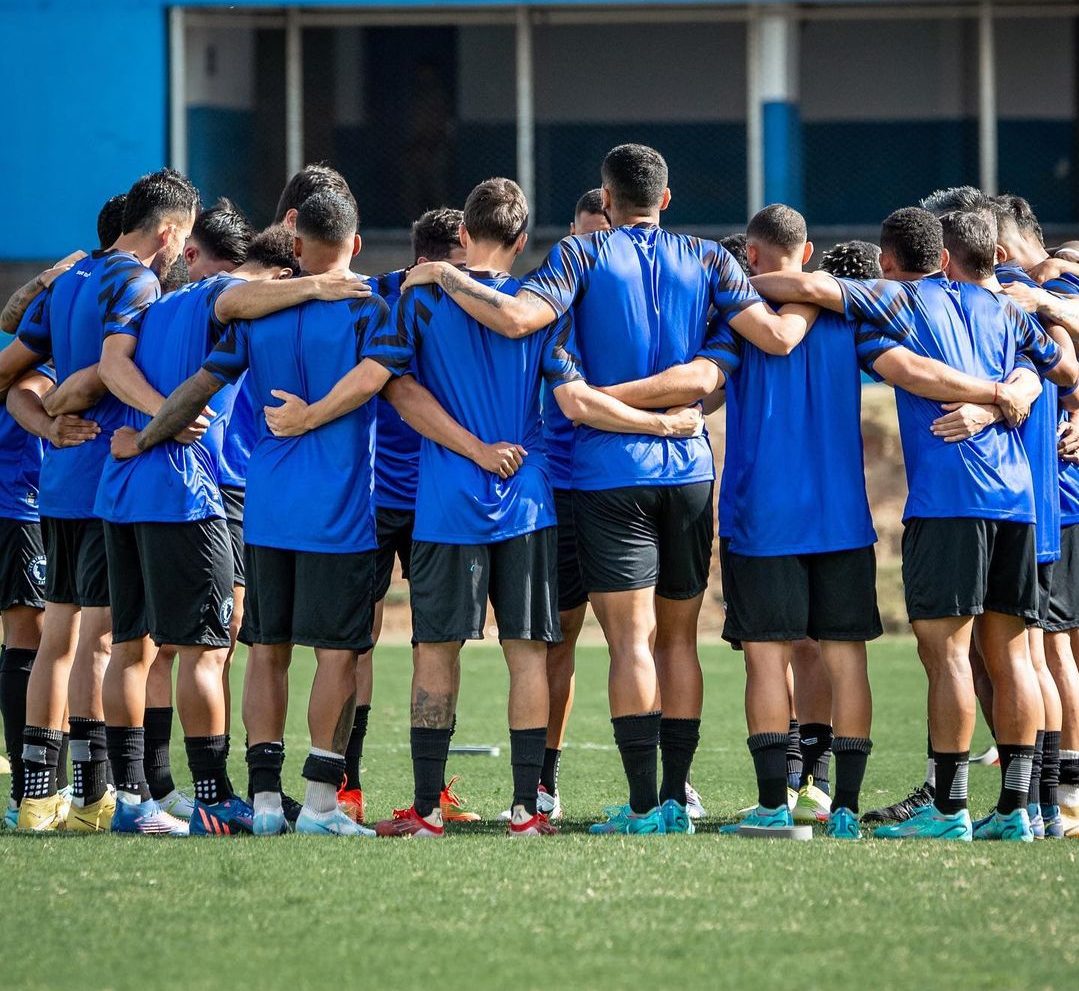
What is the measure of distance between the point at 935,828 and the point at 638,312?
2.19 m

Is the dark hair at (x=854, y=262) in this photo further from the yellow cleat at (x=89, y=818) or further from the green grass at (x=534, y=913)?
the yellow cleat at (x=89, y=818)

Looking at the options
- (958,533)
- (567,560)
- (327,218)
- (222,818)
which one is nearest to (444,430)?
(327,218)

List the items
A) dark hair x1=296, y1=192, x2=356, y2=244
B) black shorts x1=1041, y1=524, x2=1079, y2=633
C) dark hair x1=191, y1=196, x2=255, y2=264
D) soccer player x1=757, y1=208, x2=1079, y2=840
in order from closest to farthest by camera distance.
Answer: soccer player x1=757, y1=208, x2=1079, y2=840 < dark hair x1=296, y1=192, x2=356, y2=244 < black shorts x1=1041, y1=524, x2=1079, y2=633 < dark hair x1=191, y1=196, x2=255, y2=264

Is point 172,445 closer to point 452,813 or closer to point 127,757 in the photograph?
point 127,757

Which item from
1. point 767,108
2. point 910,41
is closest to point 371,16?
point 767,108

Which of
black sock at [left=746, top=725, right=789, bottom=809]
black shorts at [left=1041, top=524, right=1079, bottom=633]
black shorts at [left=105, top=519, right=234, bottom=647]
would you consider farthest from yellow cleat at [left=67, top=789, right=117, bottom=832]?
black shorts at [left=1041, top=524, right=1079, bottom=633]

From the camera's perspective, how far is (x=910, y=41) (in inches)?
797

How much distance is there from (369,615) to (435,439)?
0.69 meters

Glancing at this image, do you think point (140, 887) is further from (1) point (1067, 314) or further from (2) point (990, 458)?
(1) point (1067, 314)

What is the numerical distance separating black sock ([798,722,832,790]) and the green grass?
0.83 metres

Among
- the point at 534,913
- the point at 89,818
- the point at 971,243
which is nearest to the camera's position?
the point at 534,913

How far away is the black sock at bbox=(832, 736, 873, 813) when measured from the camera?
597cm

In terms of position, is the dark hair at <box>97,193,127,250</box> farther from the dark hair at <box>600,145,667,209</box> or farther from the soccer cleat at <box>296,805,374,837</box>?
the soccer cleat at <box>296,805,374,837</box>

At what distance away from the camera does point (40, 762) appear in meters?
6.66
